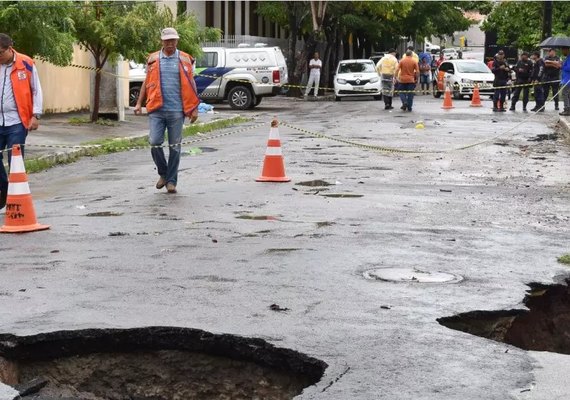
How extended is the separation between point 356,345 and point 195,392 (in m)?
0.87

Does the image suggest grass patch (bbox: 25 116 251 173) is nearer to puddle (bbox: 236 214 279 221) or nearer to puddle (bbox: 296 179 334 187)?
puddle (bbox: 296 179 334 187)

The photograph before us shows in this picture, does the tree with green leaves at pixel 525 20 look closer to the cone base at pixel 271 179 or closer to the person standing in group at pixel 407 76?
the person standing in group at pixel 407 76

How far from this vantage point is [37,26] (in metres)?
16.8

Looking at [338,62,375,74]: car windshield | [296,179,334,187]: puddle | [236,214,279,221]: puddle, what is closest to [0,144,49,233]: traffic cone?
[236,214,279,221]: puddle

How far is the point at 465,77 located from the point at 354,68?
4147 millimetres

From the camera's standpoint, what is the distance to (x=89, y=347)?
5922mm

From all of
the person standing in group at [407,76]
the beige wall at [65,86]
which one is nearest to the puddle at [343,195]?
the beige wall at [65,86]

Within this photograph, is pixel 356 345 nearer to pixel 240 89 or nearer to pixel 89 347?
pixel 89 347

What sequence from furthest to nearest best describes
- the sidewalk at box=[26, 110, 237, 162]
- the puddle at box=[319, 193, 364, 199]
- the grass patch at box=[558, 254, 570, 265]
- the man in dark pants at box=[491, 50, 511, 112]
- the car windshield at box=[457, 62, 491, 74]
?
the car windshield at box=[457, 62, 491, 74]
the man in dark pants at box=[491, 50, 511, 112]
the sidewalk at box=[26, 110, 237, 162]
the puddle at box=[319, 193, 364, 199]
the grass patch at box=[558, 254, 570, 265]

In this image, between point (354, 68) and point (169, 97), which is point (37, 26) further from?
point (354, 68)

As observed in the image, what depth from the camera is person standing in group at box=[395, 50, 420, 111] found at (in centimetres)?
2989

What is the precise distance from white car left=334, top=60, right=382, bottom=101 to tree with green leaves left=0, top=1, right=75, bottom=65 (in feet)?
75.4

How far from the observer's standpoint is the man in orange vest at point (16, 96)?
11125 millimetres

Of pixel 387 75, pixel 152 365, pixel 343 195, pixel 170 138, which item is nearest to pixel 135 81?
pixel 387 75
